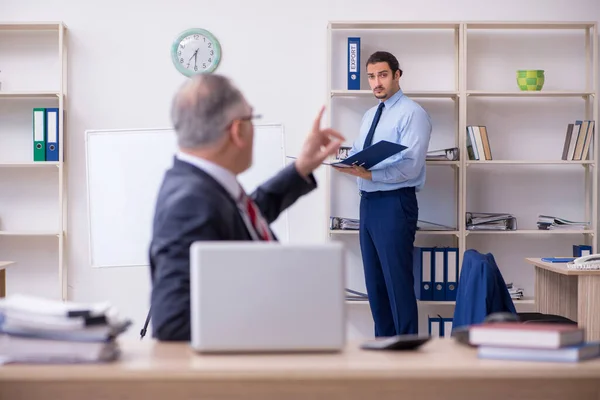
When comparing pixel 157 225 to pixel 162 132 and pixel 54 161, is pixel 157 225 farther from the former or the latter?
pixel 54 161

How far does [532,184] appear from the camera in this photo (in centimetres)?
512

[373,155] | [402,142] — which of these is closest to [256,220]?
[373,155]

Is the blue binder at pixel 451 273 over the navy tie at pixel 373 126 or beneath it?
beneath

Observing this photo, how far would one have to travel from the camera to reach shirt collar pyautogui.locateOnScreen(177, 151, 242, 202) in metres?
1.82

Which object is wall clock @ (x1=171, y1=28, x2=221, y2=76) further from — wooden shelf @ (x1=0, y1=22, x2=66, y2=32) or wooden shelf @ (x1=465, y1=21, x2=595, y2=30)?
wooden shelf @ (x1=465, y1=21, x2=595, y2=30)

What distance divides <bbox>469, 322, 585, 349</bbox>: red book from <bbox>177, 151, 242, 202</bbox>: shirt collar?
63 cm

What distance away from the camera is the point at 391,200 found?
4.48 meters

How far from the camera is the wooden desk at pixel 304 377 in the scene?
1400mm

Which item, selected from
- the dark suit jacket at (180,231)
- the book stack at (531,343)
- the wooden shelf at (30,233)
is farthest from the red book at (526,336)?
the wooden shelf at (30,233)

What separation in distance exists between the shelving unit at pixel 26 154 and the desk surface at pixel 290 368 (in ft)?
12.3

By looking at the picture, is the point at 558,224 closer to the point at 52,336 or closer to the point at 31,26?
the point at 31,26

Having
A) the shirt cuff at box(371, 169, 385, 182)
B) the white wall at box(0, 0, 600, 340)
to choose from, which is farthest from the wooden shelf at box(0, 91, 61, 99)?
the shirt cuff at box(371, 169, 385, 182)

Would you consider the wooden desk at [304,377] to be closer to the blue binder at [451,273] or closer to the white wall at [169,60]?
the blue binder at [451,273]

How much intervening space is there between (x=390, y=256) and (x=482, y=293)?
5.45 feet
